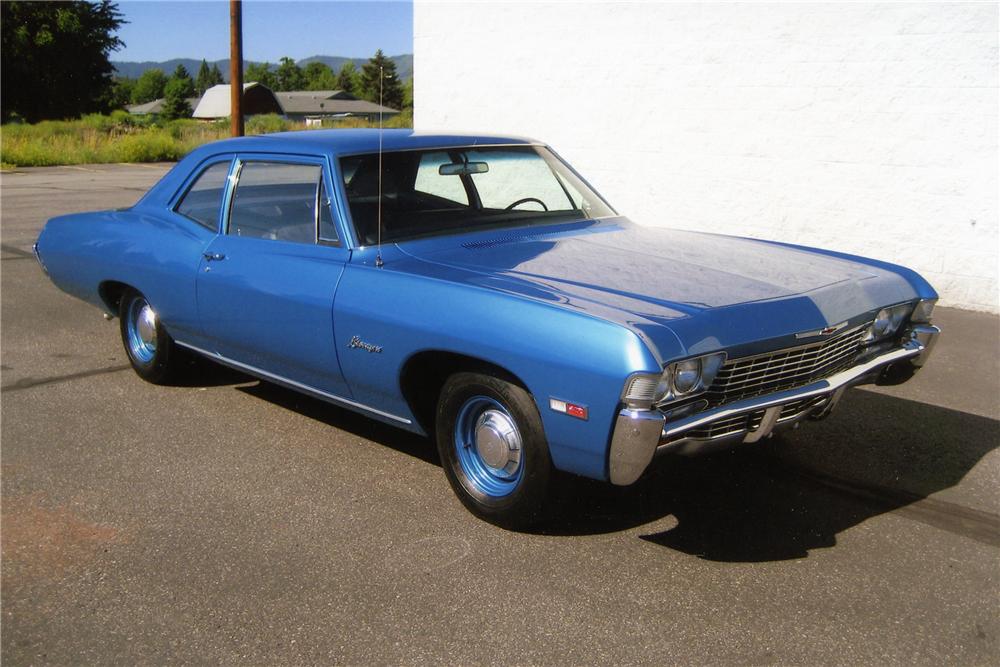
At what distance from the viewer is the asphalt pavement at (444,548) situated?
2992mm

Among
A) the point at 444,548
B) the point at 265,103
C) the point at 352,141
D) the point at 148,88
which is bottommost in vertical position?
the point at 444,548

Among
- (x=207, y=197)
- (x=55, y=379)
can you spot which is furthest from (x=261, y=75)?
(x=207, y=197)

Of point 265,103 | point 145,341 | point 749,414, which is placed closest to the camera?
point 749,414

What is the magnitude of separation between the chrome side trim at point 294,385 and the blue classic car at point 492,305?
12mm

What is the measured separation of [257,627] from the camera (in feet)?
10.0

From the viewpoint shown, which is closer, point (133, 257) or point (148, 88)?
point (133, 257)

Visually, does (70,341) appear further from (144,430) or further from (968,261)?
(968,261)

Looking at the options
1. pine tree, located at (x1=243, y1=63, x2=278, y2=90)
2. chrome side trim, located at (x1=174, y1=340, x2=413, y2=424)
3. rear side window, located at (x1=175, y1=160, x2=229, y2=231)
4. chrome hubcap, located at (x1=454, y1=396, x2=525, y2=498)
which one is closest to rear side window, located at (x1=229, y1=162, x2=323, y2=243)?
rear side window, located at (x1=175, y1=160, x2=229, y2=231)

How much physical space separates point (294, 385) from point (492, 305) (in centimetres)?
141

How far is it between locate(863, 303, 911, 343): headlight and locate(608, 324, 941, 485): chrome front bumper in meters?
0.07

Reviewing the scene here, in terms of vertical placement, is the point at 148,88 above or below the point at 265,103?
above

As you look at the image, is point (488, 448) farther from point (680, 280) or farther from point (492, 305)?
point (680, 280)

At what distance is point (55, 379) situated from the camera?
18.8ft

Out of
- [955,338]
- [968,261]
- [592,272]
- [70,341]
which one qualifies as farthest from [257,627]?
[968,261]
